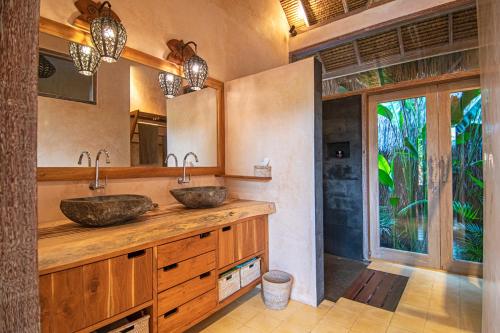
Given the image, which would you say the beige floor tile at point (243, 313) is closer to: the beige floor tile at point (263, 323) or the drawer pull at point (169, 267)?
the beige floor tile at point (263, 323)

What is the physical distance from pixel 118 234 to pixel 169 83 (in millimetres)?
1401

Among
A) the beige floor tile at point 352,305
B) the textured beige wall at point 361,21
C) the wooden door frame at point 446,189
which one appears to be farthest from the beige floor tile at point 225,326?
the textured beige wall at point 361,21

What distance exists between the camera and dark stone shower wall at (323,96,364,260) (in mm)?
3197

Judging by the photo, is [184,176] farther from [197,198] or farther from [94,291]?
[94,291]

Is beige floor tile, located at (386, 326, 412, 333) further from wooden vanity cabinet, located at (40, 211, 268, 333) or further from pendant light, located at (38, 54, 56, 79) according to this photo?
pendant light, located at (38, 54, 56, 79)

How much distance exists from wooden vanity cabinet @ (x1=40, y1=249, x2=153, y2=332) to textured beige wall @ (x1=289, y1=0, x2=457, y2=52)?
3121mm

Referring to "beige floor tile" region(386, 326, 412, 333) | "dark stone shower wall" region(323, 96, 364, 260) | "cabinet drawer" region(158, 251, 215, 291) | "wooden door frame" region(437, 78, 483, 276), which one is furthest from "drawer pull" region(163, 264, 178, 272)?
"wooden door frame" region(437, 78, 483, 276)

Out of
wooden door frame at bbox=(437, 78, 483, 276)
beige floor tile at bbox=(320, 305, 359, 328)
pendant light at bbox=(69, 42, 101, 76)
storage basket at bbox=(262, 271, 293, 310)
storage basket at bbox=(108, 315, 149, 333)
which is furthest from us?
wooden door frame at bbox=(437, 78, 483, 276)

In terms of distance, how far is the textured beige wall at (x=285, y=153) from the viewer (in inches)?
85.0

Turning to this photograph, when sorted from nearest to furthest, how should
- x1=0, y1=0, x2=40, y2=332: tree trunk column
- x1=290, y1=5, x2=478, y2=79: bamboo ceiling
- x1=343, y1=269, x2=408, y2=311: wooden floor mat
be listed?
x1=0, y1=0, x2=40, y2=332: tree trunk column → x1=343, y1=269, x2=408, y2=311: wooden floor mat → x1=290, y1=5, x2=478, y2=79: bamboo ceiling

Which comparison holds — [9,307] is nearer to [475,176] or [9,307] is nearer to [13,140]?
[13,140]

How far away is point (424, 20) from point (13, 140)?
3456 millimetres

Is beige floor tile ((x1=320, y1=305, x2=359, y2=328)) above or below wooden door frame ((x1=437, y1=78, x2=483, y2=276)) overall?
below

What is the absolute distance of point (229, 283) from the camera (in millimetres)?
1999
